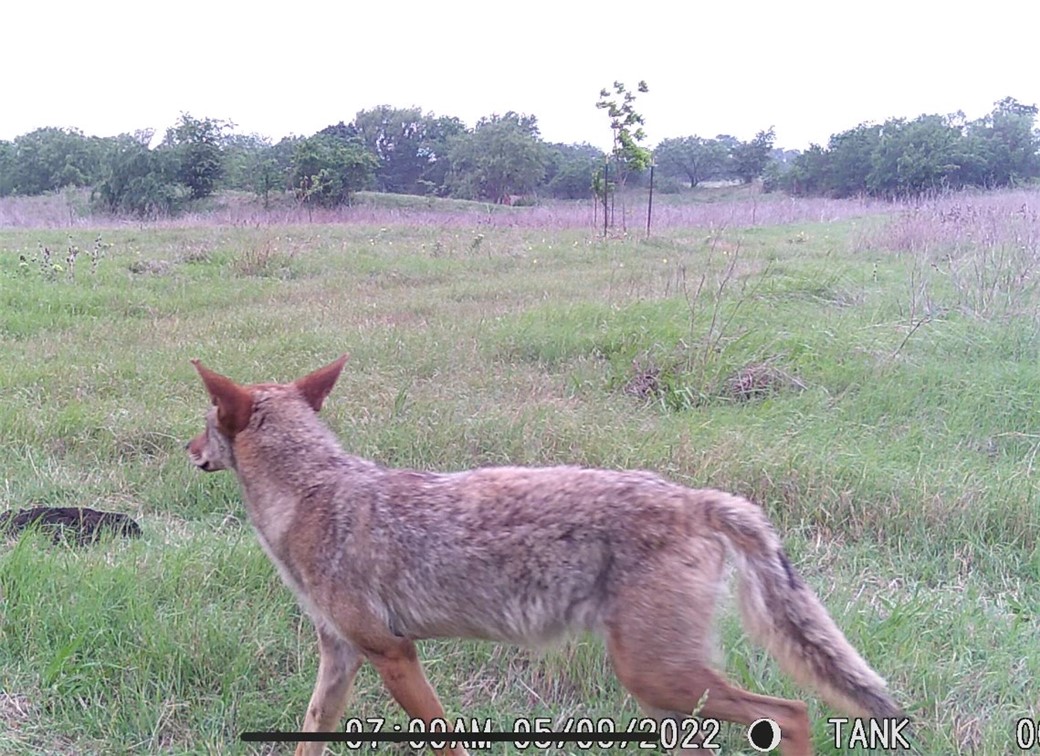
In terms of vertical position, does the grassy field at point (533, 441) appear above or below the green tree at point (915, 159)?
below

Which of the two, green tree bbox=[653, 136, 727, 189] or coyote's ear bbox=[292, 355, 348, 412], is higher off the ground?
green tree bbox=[653, 136, 727, 189]

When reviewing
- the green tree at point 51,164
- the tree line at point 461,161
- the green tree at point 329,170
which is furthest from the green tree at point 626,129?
the green tree at point 51,164

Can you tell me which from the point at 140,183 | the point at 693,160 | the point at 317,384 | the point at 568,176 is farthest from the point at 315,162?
the point at 317,384

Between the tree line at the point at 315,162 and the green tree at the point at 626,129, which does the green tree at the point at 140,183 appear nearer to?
the tree line at the point at 315,162

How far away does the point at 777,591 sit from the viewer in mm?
2590

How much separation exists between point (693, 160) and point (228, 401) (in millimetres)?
54148

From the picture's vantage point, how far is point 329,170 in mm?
33000

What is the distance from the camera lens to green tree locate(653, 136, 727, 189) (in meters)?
54.0

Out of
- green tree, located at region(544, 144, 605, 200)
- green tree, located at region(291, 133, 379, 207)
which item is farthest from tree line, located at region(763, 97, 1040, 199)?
green tree, located at region(291, 133, 379, 207)

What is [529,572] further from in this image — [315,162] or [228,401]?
[315,162]

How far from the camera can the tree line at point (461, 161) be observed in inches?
1219

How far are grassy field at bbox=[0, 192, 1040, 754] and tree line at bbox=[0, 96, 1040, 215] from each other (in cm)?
1352

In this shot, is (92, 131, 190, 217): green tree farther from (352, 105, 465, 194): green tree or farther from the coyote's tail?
the coyote's tail

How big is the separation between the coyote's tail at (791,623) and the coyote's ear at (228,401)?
1.53 meters
